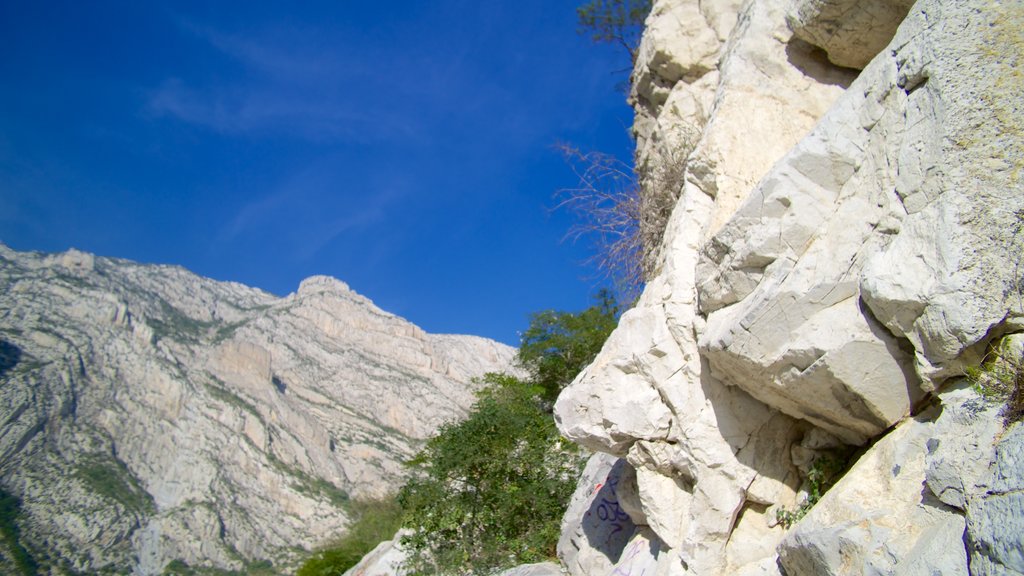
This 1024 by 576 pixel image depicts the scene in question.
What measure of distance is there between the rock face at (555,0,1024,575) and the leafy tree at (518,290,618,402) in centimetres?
1537

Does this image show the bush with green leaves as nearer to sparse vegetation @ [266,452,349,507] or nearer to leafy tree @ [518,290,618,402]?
leafy tree @ [518,290,618,402]

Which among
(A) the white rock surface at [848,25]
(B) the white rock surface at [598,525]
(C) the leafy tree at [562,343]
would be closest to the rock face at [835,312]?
(A) the white rock surface at [848,25]

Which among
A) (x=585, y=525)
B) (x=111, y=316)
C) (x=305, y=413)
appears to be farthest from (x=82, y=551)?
(x=585, y=525)

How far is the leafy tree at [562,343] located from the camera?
24.0 m

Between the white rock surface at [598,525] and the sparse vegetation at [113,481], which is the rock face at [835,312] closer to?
the white rock surface at [598,525]

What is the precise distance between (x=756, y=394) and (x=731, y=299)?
0.90m

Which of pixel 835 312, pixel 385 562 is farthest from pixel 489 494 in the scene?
pixel 835 312

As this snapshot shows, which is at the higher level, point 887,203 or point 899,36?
point 899,36

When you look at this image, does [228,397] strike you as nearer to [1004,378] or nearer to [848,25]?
[848,25]

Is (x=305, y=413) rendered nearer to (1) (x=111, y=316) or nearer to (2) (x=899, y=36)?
(1) (x=111, y=316)

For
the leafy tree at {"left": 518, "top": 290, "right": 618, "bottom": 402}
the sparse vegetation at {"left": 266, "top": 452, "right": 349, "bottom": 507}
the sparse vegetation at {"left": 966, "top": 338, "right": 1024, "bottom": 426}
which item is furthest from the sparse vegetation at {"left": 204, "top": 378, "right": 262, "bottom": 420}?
the sparse vegetation at {"left": 966, "top": 338, "right": 1024, "bottom": 426}

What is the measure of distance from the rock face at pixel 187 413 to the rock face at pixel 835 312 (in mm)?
56421

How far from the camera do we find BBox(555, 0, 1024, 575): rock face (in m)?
3.90

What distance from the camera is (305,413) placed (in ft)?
273
